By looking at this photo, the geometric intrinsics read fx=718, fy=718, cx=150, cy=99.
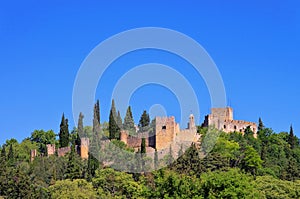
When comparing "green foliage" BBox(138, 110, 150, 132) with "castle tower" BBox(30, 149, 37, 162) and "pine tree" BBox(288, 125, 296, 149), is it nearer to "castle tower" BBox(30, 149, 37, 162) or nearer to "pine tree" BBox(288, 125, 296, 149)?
"castle tower" BBox(30, 149, 37, 162)

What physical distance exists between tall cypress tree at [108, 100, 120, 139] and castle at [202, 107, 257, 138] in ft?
39.3

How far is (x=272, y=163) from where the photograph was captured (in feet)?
241

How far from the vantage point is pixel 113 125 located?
78750 millimetres

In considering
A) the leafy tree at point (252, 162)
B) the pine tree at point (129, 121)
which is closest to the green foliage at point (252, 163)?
the leafy tree at point (252, 162)

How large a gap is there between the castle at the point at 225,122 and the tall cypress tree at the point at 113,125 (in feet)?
39.3

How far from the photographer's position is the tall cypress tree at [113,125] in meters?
78.2

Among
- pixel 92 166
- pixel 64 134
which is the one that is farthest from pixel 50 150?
pixel 92 166

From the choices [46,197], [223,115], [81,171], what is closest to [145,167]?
[81,171]

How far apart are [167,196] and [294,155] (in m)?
40.7

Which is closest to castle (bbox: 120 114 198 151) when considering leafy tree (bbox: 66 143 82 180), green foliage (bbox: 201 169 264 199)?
leafy tree (bbox: 66 143 82 180)

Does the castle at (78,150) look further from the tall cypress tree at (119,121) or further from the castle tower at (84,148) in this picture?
the tall cypress tree at (119,121)

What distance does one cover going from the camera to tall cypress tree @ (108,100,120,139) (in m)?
78.2

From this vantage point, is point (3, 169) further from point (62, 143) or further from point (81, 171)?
point (62, 143)

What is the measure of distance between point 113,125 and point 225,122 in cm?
1526
